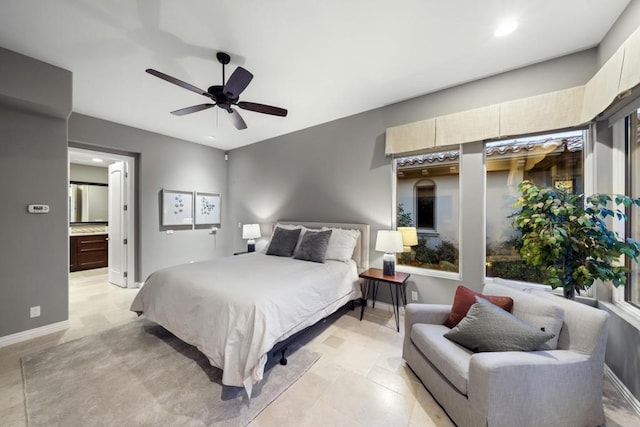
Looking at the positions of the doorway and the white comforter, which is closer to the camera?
the white comforter

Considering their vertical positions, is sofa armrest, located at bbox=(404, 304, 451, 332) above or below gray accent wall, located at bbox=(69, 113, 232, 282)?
below

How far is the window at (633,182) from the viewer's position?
1.86 metres

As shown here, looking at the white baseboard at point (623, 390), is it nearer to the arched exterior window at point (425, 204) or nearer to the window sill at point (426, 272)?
the window sill at point (426, 272)

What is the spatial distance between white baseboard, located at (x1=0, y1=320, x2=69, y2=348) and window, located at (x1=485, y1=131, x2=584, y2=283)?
200 inches

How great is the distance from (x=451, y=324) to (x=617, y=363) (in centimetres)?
126

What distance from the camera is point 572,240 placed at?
180 centimetres

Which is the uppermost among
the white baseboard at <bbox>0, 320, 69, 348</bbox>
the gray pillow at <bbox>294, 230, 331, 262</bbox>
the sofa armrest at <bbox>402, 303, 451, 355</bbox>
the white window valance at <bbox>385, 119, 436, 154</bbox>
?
the white window valance at <bbox>385, 119, 436, 154</bbox>

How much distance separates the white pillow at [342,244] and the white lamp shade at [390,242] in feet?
1.58

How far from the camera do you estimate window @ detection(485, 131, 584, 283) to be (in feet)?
7.77

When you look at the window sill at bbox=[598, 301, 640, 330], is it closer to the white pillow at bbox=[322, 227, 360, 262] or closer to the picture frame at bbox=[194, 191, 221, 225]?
the white pillow at bbox=[322, 227, 360, 262]

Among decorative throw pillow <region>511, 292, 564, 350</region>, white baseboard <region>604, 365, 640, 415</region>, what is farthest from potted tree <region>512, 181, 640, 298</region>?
white baseboard <region>604, 365, 640, 415</region>

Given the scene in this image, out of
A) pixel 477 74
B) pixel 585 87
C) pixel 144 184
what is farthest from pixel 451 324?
pixel 144 184

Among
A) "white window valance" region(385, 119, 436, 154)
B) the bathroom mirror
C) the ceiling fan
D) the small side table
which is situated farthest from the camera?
the bathroom mirror

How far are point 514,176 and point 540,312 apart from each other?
1.63 m
